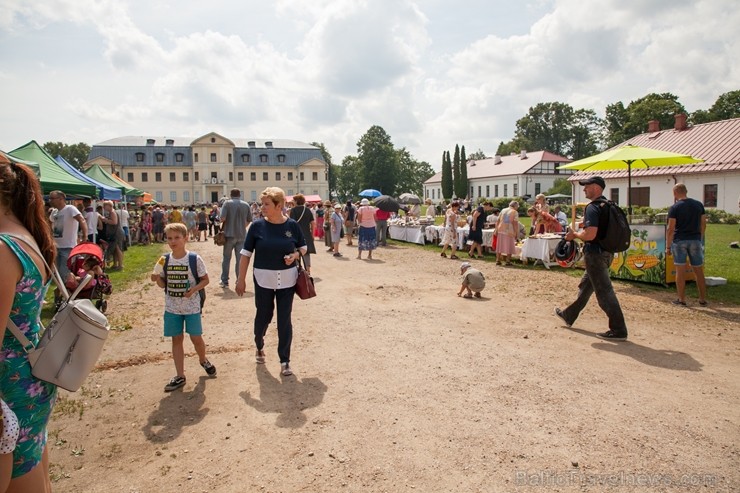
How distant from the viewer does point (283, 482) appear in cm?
317

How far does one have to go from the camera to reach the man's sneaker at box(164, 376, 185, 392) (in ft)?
15.4

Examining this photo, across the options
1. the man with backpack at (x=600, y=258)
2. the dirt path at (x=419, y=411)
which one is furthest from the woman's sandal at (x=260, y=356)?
the man with backpack at (x=600, y=258)

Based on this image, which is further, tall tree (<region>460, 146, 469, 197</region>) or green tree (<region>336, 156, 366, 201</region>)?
green tree (<region>336, 156, 366, 201</region>)

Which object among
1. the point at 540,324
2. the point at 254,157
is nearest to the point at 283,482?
the point at 540,324

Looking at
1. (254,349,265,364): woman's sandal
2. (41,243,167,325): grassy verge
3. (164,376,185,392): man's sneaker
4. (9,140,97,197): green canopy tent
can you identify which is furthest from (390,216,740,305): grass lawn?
(9,140,97,197): green canopy tent

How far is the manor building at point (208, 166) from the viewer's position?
74875mm

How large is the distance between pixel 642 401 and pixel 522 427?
1.30 m

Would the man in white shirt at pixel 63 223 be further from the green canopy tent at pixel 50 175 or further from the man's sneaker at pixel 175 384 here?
the man's sneaker at pixel 175 384

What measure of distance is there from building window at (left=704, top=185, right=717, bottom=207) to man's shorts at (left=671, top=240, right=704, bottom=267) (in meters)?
30.6

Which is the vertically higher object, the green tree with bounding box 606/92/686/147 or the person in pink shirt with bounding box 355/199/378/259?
the green tree with bounding box 606/92/686/147

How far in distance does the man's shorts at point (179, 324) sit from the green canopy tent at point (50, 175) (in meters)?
8.40

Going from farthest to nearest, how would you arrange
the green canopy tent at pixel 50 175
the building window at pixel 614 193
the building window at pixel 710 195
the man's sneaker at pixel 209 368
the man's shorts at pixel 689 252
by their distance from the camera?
1. the building window at pixel 614 193
2. the building window at pixel 710 195
3. the green canopy tent at pixel 50 175
4. the man's shorts at pixel 689 252
5. the man's sneaker at pixel 209 368

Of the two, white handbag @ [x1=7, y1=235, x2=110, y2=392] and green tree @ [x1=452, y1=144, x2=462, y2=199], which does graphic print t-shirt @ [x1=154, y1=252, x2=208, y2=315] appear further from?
green tree @ [x1=452, y1=144, x2=462, y2=199]

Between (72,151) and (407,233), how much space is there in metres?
103
